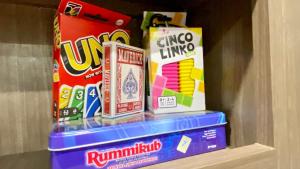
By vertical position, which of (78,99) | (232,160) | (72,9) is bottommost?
(232,160)

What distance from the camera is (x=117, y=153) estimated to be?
0.42 metres

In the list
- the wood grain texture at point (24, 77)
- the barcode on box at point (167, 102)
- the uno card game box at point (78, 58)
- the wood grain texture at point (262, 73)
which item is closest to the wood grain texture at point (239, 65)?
the wood grain texture at point (262, 73)

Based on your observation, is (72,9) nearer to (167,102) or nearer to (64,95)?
(64,95)

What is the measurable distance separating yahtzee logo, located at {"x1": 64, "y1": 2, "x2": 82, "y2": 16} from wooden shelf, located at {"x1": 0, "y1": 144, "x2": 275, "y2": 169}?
0.30m

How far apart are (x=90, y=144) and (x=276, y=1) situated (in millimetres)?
426

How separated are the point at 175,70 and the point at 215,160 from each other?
8.3 inches

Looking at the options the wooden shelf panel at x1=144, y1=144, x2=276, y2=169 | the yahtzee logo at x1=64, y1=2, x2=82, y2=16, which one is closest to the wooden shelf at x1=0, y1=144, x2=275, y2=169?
the wooden shelf panel at x1=144, y1=144, x2=276, y2=169

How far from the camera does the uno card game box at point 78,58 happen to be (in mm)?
497

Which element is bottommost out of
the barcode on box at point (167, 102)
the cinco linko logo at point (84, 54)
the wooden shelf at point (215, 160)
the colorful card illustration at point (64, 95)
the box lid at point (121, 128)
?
the wooden shelf at point (215, 160)

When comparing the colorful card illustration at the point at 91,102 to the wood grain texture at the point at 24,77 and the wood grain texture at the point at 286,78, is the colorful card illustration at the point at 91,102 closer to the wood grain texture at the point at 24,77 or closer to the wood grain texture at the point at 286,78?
the wood grain texture at the point at 24,77

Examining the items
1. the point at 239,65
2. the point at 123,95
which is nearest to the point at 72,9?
the point at 123,95

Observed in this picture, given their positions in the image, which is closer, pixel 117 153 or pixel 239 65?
pixel 117 153

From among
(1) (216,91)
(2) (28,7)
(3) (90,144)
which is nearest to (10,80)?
(2) (28,7)

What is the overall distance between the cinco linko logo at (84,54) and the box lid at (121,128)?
107 millimetres
